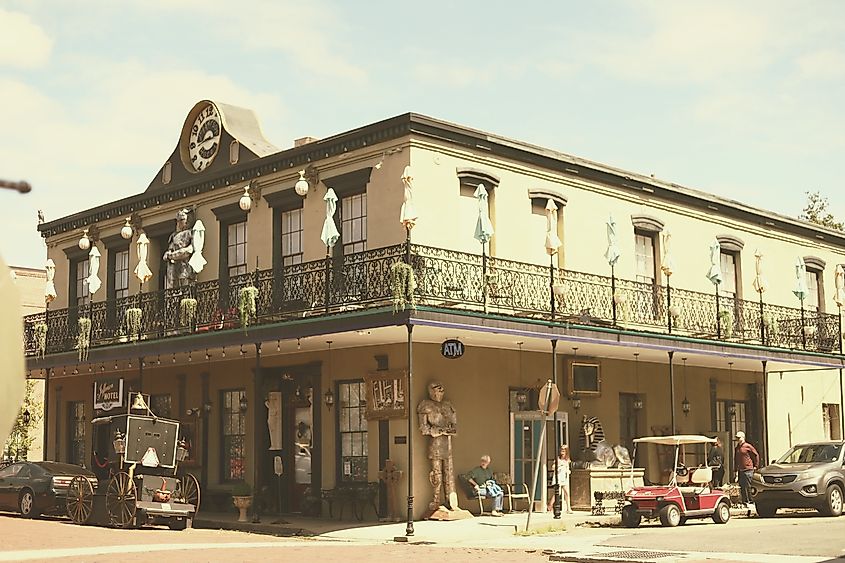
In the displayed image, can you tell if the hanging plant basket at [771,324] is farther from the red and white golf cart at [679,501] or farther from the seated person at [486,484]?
the seated person at [486,484]

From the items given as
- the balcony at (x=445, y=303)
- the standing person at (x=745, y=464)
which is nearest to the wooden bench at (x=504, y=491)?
the balcony at (x=445, y=303)

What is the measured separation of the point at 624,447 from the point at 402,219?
8872 millimetres

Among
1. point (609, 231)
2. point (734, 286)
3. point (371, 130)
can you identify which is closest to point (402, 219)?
point (371, 130)

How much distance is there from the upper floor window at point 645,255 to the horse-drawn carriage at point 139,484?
11126mm

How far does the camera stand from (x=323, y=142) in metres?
21.7

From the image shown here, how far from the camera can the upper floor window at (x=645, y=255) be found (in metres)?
25.1

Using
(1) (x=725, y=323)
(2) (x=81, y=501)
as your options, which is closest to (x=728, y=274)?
(1) (x=725, y=323)

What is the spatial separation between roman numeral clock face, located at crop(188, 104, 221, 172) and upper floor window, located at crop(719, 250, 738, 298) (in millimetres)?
12893

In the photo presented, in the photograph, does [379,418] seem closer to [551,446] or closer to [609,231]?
[551,446]

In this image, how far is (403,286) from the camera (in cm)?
1789

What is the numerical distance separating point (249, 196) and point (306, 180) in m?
1.93

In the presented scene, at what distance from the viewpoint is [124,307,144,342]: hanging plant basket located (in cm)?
2398

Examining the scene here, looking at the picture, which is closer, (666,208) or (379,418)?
(379,418)

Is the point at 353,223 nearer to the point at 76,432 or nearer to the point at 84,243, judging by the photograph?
the point at 84,243
